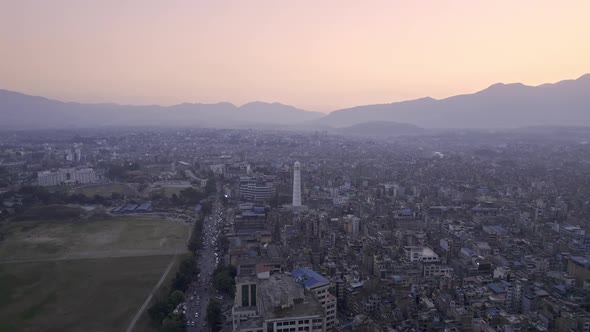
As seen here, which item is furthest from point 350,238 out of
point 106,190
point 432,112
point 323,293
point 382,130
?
point 432,112

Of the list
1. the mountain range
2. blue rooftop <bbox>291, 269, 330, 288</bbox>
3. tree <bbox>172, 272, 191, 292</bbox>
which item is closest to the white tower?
tree <bbox>172, 272, 191, 292</bbox>

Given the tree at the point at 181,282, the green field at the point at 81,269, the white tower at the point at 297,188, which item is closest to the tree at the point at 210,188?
the green field at the point at 81,269

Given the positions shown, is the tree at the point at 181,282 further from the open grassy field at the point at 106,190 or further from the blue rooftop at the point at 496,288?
the open grassy field at the point at 106,190

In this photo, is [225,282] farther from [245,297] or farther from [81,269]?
[81,269]

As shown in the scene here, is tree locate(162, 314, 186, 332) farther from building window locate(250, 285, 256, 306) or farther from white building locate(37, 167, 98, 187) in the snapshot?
white building locate(37, 167, 98, 187)

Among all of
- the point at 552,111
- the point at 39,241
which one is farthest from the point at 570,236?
the point at 552,111

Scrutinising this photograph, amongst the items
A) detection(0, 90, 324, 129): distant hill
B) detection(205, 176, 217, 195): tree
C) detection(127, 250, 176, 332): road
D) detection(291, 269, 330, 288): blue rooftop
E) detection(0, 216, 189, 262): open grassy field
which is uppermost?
detection(0, 90, 324, 129): distant hill

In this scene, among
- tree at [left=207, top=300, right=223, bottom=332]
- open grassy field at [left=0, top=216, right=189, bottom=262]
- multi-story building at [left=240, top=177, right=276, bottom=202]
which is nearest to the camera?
tree at [left=207, top=300, right=223, bottom=332]

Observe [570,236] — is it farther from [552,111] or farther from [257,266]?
[552,111]

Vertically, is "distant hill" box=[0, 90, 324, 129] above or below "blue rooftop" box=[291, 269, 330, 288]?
above
